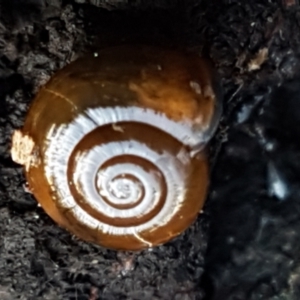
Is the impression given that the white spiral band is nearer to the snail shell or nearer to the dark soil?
the snail shell

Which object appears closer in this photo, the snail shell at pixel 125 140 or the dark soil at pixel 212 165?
the snail shell at pixel 125 140

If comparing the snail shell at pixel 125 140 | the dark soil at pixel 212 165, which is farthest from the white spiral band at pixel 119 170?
the dark soil at pixel 212 165

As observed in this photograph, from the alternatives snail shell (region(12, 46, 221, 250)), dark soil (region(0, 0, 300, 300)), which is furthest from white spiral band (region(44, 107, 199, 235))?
dark soil (region(0, 0, 300, 300))

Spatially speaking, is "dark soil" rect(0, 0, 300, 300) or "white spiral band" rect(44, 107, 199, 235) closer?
"white spiral band" rect(44, 107, 199, 235)

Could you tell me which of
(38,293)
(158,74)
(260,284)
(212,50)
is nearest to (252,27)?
(212,50)

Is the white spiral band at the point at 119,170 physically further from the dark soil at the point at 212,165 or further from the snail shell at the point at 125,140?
the dark soil at the point at 212,165
